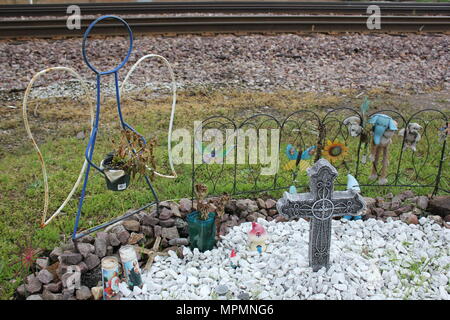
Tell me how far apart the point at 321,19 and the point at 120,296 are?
26.7ft

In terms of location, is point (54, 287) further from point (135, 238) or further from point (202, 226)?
point (202, 226)

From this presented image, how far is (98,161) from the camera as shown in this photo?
545cm

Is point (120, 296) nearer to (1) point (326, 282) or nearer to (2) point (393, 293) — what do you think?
(1) point (326, 282)

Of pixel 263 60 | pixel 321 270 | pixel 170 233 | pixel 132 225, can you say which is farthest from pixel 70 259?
pixel 263 60

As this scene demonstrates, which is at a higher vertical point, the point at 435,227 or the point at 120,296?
the point at 435,227

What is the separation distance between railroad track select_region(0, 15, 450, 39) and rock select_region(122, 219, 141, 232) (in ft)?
19.3

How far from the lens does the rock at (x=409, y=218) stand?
4.21 meters

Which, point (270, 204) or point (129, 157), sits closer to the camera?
point (129, 157)

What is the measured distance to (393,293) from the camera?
3.40m

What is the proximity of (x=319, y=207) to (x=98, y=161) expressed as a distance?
2935 millimetres

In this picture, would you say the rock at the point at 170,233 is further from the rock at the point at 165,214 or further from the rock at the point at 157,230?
the rock at the point at 165,214

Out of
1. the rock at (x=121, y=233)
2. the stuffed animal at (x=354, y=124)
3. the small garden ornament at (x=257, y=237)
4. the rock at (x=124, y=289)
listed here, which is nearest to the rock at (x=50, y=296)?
the rock at (x=124, y=289)

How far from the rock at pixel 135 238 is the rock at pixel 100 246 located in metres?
0.20

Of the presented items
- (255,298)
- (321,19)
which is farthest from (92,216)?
(321,19)
